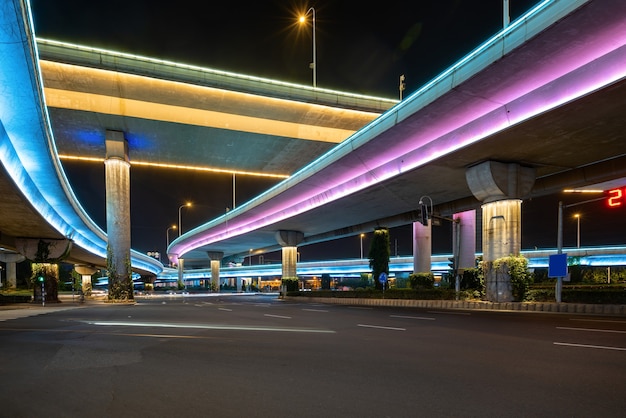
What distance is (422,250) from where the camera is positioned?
3822 cm

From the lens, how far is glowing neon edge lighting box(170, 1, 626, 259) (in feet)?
45.2

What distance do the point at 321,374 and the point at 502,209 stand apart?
17763mm

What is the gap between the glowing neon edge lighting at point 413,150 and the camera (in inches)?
542

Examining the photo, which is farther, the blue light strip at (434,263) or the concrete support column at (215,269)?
the concrete support column at (215,269)

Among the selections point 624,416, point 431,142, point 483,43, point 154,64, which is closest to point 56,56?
point 154,64

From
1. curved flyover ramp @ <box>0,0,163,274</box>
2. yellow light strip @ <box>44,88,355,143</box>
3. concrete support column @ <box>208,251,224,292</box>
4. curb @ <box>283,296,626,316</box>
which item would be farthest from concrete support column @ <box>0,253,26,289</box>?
curb @ <box>283,296,626,316</box>

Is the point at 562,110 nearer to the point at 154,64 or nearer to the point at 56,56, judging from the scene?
the point at 154,64

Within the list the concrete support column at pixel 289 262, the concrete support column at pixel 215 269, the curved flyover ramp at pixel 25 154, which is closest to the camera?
the curved flyover ramp at pixel 25 154

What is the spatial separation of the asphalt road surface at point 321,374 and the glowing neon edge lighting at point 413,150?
25.6 ft

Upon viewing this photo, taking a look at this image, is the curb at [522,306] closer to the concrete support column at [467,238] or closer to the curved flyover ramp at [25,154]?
the concrete support column at [467,238]

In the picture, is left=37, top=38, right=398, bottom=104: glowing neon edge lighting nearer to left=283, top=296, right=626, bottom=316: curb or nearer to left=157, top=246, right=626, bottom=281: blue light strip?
left=283, top=296, right=626, bottom=316: curb

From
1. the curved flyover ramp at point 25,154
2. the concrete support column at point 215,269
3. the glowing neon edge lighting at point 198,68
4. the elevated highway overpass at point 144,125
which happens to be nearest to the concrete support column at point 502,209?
the glowing neon edge lighting at point 198,68

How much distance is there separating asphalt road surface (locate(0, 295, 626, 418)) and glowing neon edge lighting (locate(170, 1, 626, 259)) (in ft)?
25.6

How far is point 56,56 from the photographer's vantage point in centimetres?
2822
